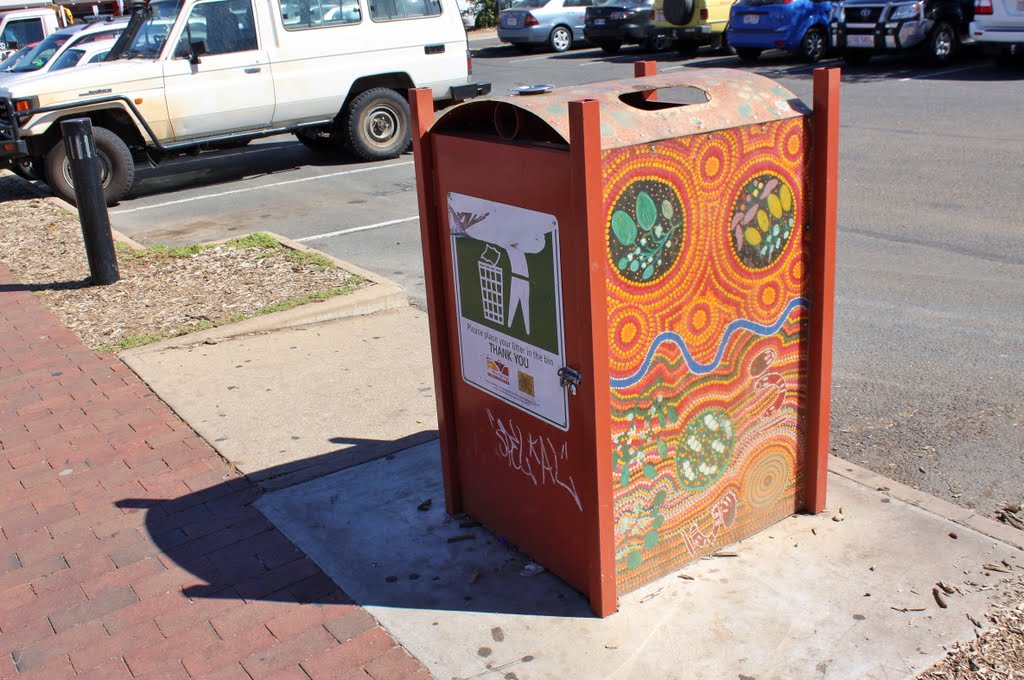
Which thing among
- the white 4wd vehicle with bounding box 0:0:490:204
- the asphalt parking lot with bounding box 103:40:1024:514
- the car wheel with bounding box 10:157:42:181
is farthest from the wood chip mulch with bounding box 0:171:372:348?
the car wheel with bounding box 10:157:42:181

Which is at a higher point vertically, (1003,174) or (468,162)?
(468,162)

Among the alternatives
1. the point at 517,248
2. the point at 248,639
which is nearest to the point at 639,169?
the point at 517,248

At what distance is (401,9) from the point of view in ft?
43.6

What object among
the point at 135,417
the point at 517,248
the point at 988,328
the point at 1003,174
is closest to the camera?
the point at 517,248

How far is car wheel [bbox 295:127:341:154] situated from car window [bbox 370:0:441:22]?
5.36 feet

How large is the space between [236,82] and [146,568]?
904 cm

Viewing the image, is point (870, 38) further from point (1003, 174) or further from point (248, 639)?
point (248, 639)

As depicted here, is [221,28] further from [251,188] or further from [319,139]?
[319,139]

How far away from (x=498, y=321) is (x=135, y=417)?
9.44ft

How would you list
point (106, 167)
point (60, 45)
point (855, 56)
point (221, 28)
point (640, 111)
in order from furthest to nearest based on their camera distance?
1. point (855, 56)
2. point (60, 45)
3. point (221, 28)
4. point (106, 167)
5. point (640, 111)

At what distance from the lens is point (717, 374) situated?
3.96 meters

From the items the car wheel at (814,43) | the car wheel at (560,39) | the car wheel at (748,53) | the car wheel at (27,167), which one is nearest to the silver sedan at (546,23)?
the car wheel at (560,39)

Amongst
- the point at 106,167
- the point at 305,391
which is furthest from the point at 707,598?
the point at 106,167

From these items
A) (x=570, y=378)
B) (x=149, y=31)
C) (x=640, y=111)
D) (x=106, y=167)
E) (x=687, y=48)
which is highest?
(x=149, y=31)
